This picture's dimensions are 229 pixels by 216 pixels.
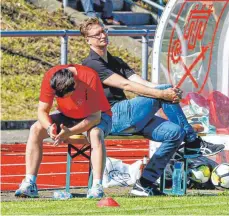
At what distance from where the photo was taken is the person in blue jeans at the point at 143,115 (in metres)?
11.0

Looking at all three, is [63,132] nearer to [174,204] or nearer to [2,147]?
[174,204]

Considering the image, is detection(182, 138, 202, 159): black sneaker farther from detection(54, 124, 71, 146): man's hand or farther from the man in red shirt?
detection(54, 124, 71, 146): man's hand

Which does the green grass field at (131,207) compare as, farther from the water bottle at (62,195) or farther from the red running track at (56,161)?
the red running track at (56,161)

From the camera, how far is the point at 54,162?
1450 cm

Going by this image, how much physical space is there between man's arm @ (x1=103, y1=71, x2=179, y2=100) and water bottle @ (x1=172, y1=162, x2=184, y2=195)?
0.92 m

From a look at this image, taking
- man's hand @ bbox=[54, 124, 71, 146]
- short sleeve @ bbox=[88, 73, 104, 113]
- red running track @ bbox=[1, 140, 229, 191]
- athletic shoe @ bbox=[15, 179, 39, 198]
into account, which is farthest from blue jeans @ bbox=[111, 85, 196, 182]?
red running track @ bbox=[1, 140, 229, 191]

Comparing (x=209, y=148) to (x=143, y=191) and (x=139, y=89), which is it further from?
(x=139, y=89)

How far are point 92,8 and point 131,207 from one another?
12.9 metres

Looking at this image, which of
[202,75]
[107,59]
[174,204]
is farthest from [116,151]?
[174,204]

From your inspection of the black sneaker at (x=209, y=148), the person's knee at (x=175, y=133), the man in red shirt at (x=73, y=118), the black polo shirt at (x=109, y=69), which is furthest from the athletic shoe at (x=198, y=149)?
the man in red shirt at (x=73, y=118)

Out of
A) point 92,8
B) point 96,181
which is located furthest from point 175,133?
point 92,8

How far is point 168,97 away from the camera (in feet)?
35.6

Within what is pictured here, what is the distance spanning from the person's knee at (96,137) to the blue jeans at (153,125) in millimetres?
468

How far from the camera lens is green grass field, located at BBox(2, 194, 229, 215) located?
9.46 metres
